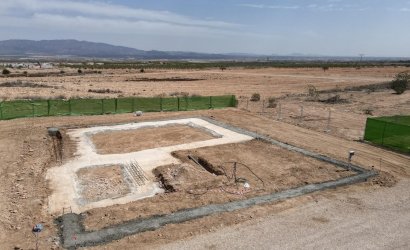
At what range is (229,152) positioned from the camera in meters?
19.8

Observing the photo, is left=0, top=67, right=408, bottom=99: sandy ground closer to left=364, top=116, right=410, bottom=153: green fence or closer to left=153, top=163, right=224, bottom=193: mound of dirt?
left=364, top=116, right=410, bottom=153: green fence

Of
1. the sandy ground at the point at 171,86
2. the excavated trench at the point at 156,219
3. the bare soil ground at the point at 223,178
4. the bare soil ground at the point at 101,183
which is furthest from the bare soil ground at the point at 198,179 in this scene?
the sandy ground at the point at 171,86

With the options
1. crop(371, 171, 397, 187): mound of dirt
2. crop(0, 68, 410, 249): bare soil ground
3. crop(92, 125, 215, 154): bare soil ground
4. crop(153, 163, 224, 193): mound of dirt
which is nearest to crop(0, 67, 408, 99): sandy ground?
crop(0, 68, 410, 249): bare soil ground

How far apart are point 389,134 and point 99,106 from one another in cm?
2116

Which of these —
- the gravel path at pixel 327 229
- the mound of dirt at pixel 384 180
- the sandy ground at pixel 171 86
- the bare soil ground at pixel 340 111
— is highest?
the bare soil ground at pixel 340 111

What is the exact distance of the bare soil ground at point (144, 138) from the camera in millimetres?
21000

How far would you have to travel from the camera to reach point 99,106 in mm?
30578

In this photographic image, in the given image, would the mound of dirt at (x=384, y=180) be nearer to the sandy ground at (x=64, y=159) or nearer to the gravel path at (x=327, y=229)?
the sandy ground at (x=64, y=159)

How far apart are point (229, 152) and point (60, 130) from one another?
Answer: 1167cm

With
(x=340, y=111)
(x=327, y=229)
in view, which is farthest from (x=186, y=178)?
(x=340, y=111)

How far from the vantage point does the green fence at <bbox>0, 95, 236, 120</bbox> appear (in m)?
28.7

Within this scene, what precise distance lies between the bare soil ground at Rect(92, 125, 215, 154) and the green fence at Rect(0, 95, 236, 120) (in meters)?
6.52

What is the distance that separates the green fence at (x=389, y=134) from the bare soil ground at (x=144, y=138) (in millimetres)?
9551

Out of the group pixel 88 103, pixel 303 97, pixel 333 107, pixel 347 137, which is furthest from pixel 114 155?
pixel 303 97
